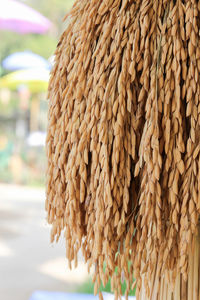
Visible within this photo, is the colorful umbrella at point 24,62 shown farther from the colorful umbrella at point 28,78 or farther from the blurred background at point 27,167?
the colorful umbrella at point 28,78

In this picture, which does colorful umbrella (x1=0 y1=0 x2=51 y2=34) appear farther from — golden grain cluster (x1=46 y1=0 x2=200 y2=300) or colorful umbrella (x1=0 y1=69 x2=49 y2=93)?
golden grain cluster (x1=46 y1=0 x2=200 y2=300)

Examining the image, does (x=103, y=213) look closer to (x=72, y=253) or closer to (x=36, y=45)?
(x=72, y=253)

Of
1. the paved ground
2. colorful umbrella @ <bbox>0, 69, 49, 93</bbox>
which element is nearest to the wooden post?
the paved ground

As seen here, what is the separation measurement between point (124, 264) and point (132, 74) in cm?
29

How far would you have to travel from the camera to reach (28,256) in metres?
3.98

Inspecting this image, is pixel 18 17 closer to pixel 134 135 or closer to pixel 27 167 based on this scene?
pixel 27 167

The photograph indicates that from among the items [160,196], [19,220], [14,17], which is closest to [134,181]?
[160,196]

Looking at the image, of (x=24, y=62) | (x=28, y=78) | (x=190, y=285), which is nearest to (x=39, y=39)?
(x=28, y=78)

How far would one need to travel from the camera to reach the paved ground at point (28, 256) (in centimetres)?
327

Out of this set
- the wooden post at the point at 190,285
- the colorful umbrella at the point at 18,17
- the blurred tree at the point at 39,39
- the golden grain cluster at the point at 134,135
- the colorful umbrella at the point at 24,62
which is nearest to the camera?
the golden grain cluster at the point at 134,135

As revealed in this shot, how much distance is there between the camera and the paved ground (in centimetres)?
327

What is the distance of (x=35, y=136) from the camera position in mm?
6473

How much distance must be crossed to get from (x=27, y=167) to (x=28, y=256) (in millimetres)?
3149

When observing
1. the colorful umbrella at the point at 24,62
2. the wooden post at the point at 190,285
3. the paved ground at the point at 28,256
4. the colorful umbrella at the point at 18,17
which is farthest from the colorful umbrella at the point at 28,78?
the wooden post at the point at 190,285
